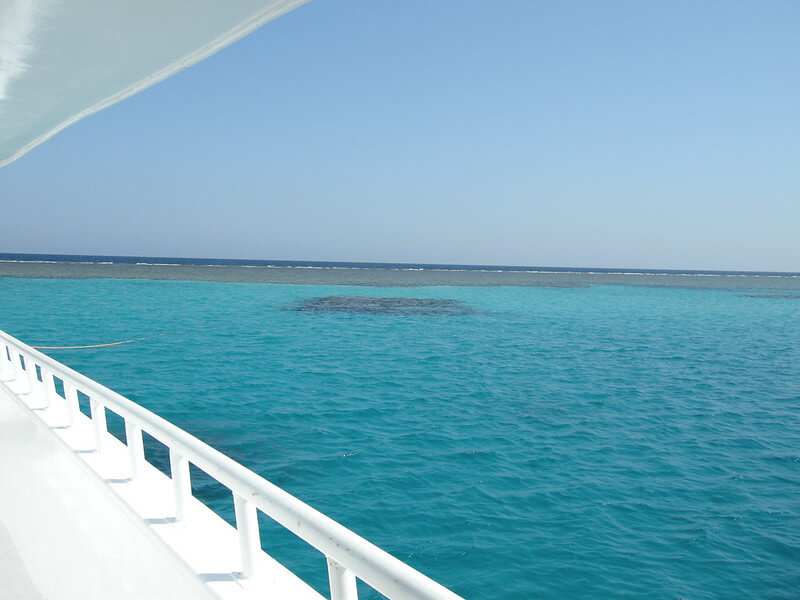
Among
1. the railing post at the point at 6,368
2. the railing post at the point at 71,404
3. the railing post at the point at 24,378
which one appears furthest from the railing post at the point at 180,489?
the railing post at the point at 6,368

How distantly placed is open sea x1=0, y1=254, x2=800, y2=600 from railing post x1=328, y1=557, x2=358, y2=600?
346 centimetres

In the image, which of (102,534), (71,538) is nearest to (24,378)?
(71,538)

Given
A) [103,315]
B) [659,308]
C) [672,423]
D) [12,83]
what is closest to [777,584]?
[672,423]

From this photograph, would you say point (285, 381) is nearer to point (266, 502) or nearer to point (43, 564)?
point (43, 564)

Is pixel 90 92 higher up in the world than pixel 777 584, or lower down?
higher up

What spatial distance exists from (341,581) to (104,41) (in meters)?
2.14

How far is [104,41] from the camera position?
2.21 metres

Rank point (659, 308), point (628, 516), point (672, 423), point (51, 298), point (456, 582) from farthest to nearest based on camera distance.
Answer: point (659, 308), point (51, 298), point (672, 423), point (628, 516), point (456, 582)

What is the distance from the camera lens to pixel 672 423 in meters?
9.87

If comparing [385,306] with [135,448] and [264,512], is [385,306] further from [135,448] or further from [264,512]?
[264,512]

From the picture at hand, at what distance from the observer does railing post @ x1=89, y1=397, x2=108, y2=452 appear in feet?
11.8

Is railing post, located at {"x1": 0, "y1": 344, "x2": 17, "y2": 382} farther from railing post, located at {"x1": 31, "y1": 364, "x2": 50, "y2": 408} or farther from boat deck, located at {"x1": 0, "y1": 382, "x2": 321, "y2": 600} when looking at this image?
boat deck, located at {"x1": 0, "y1": 382, "x2": 321, "y2": 600}

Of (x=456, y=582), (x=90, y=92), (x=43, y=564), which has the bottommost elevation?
(x=456, y=582)

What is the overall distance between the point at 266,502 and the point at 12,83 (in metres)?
2.55
